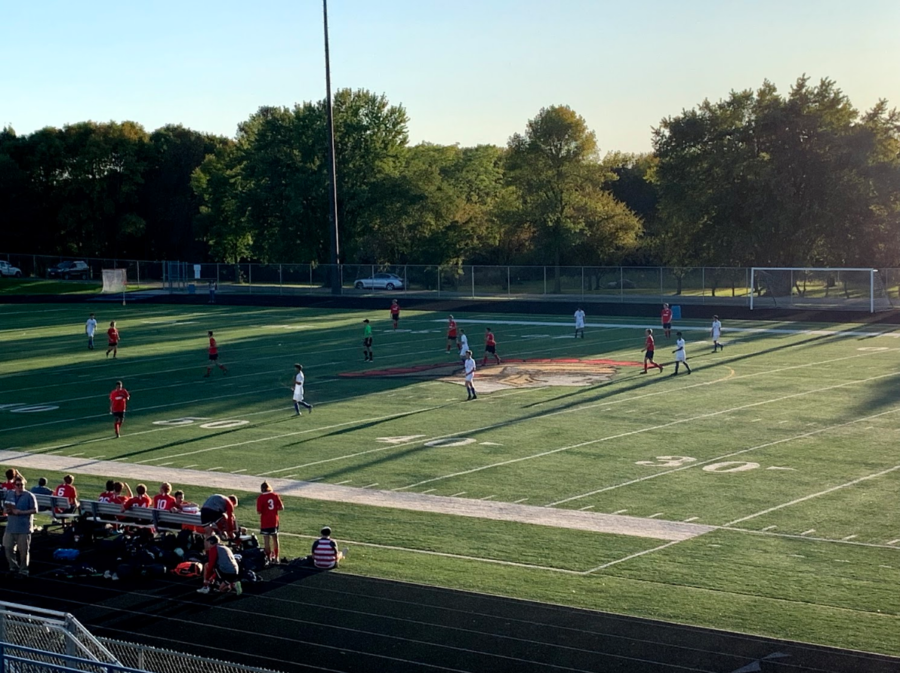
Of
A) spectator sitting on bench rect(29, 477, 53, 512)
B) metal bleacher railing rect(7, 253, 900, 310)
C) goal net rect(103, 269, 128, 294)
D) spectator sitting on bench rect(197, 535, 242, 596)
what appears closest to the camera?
spectator sitting on bench rect(197, 535, 242, 596)

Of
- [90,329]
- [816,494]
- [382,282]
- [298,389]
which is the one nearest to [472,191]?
[382,282]

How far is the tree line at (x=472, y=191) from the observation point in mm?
72375

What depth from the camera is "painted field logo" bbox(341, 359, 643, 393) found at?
3659 cm

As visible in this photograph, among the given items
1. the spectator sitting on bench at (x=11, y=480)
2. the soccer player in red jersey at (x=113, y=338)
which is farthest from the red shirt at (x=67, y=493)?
the soccer player in red jersey at (x=113, y=338)

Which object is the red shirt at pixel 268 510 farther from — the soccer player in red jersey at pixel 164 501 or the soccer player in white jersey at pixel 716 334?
the soccer player in white jersey at pixel 716 334

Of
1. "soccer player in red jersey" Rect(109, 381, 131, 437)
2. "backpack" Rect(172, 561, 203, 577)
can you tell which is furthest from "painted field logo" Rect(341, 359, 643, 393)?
"backpack" Rect(172, 561, 203, 577)

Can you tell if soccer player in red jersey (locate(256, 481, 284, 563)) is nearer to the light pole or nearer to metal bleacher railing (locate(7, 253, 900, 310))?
metal bleacher railing (locate(7, 253, 900, 310))

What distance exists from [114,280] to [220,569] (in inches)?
2735

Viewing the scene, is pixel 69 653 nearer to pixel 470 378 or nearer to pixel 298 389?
pixel 298 389

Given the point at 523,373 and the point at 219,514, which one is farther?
the point at 523,373

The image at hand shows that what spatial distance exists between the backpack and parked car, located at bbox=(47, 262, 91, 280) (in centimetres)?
8444

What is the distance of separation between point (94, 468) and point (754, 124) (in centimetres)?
5979

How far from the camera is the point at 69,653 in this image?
33.9 ft

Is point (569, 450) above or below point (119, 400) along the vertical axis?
below
